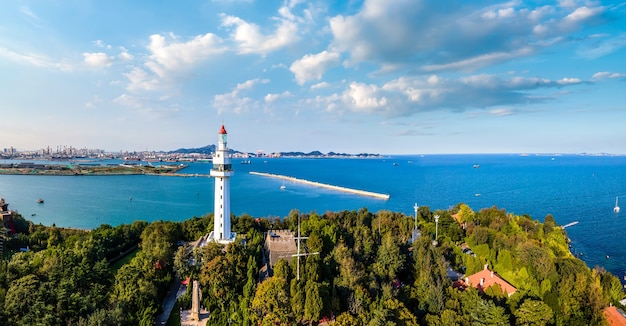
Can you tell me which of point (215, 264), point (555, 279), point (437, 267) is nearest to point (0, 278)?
point (215, 264)

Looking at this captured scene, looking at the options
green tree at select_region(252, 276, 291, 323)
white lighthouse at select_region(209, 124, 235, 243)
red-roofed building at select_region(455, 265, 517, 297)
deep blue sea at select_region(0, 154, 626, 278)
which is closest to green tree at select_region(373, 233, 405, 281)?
red-roofed building at select_region(455, 265, 517, 297)

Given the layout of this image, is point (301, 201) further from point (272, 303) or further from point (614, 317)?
point (614, 317)

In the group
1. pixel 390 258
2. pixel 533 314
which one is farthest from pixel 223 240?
pixel 533 314

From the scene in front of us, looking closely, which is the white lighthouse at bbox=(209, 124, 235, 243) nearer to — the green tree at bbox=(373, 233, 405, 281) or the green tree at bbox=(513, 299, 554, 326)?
the green tree at bbox=(373, 233, 405, 281)

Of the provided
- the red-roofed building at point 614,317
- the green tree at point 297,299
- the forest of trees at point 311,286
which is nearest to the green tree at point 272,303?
the forest of trees at point 311,286

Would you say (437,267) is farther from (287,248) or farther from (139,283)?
(139,283)

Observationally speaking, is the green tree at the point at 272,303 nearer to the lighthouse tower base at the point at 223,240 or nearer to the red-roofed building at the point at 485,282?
the lighthouse tower base at the point at 223,240

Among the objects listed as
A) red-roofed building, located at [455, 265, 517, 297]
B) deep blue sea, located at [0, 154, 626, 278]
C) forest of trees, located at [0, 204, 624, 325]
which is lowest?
deep blue sea, located at [0, 154, 626, 278]
